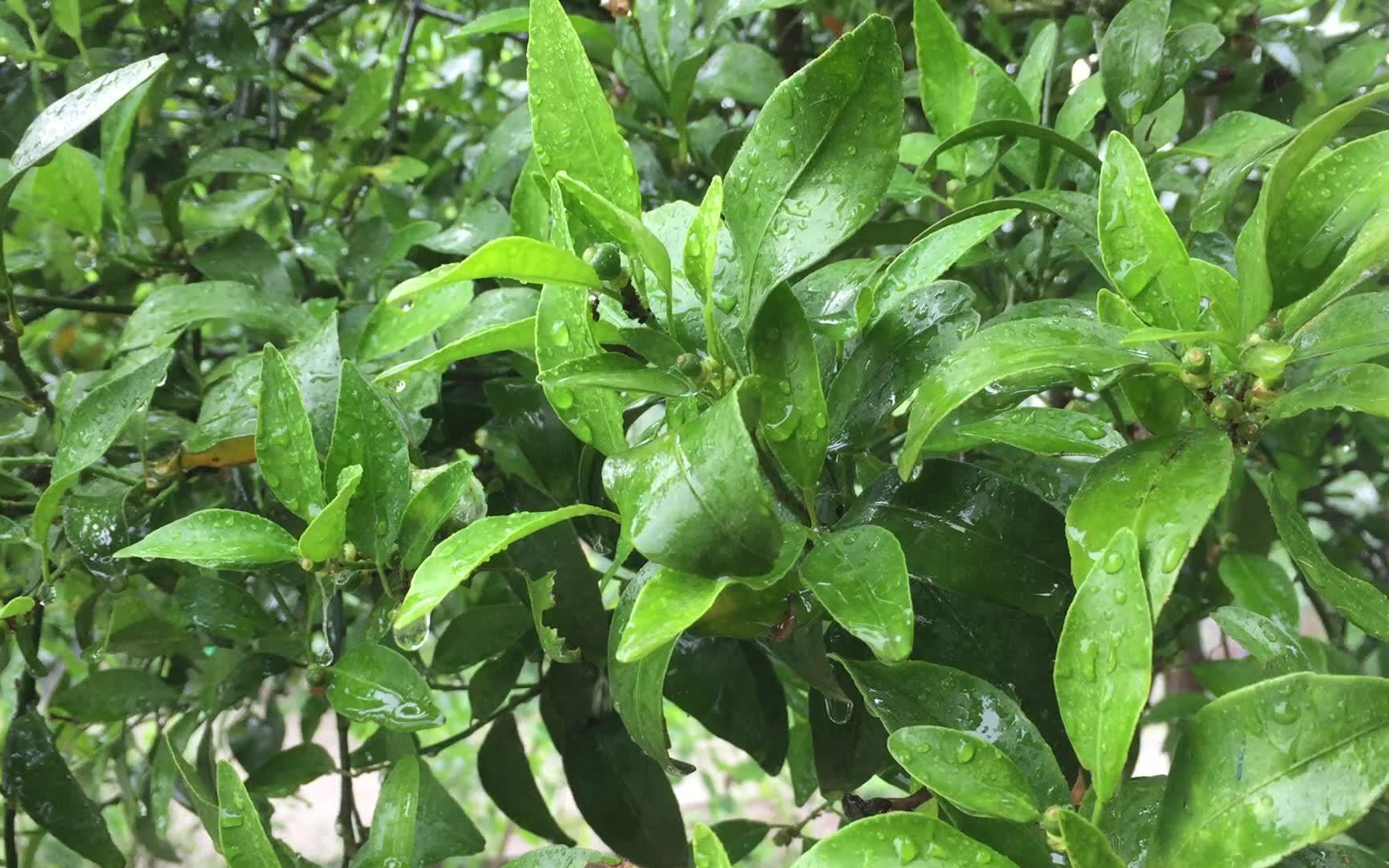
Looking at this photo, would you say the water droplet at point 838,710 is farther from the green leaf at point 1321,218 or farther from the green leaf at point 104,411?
the green leaf at point 104,411

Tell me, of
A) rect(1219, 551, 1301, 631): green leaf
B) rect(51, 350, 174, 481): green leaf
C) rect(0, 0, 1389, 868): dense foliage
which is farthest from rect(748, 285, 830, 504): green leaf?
rect(1219, 551, 1301, 631): green leaf

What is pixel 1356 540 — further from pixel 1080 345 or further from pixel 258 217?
pixel 258 217

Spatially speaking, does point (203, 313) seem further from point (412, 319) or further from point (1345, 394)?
point (1345, 394)

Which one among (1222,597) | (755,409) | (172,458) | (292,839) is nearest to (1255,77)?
(1222,597)

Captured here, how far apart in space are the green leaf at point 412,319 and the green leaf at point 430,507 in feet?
0.37

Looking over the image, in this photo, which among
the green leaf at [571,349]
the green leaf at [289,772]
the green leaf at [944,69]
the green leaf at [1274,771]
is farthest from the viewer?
the green leaf at [289,772]

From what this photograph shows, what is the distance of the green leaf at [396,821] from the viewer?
1.43 feet

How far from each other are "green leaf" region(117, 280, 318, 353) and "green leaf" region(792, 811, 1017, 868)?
46 centimetres

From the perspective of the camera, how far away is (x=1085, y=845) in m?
0.28

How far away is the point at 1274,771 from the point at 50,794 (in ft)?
2.15

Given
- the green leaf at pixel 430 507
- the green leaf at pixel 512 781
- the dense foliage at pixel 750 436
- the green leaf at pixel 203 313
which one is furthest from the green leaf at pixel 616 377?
the green leaf at pixel 512 781

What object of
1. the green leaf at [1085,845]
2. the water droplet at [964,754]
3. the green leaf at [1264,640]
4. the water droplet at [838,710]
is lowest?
the water droplet at [838,710]

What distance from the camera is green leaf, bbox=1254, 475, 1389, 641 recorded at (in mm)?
352

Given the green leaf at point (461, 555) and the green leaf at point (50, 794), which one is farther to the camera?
the green leaf at point (50, 794)
